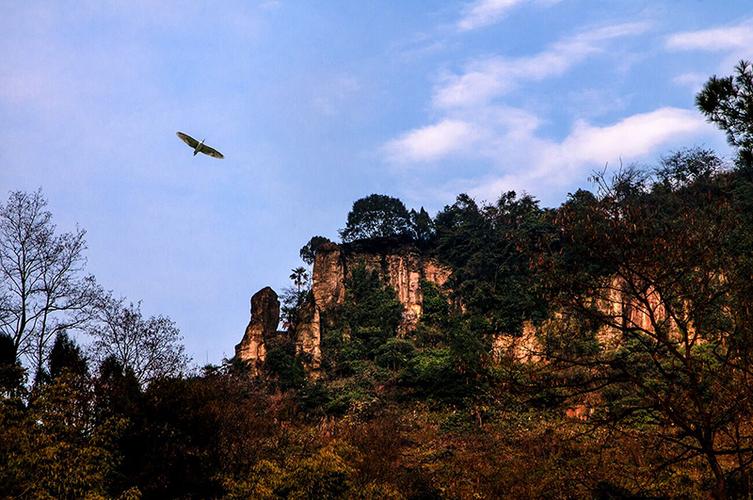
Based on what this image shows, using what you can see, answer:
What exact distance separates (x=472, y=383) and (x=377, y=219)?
3342 centimetres

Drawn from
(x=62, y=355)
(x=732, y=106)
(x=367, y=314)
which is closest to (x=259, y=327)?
(x=367, y=314)

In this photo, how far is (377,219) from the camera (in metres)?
71.8

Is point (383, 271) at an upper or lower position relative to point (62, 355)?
upper

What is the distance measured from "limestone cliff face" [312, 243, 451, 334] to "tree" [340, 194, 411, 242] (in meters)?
8.33

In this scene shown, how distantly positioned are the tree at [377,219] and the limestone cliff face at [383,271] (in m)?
8.33

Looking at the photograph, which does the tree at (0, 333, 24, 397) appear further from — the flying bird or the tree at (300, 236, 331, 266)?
the tree at (300, 236, 331, 266)

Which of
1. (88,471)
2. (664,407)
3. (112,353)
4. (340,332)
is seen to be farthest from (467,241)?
(664,407)

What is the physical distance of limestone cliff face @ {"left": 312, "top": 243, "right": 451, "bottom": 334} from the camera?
59.2m

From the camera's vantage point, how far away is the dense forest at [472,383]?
969 cm

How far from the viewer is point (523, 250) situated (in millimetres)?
11375

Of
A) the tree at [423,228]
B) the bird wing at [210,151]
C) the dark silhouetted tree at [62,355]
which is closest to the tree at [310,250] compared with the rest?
the tree at [423,228]

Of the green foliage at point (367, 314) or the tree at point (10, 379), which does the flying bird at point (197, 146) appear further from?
the green foliage at point (367, 314)

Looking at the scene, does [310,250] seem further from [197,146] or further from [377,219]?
[197,146]

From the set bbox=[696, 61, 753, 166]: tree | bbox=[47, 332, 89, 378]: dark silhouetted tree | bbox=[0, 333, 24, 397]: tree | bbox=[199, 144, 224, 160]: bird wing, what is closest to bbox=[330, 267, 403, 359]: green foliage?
bbox=[47, 332, 89, 378]: dark silhouetted tree
